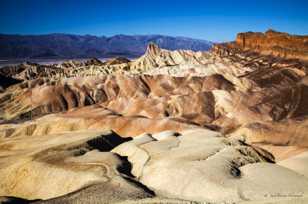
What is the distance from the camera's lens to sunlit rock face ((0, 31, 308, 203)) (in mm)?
28969

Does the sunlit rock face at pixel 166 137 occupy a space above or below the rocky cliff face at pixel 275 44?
below

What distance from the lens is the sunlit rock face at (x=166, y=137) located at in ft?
95.0

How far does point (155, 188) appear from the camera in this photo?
30.2m

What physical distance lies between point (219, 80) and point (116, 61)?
80.6 metres

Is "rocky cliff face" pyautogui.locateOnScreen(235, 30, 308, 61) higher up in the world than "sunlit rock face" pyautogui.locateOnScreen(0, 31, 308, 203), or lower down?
higher up

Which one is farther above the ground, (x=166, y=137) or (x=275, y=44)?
(x=275, y=44)

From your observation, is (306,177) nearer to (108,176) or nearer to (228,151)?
(228,151)

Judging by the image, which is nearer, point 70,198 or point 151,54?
point 70,198

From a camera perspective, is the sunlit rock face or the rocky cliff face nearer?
the sunlit rock face

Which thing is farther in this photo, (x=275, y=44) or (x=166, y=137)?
(x=275, y=44)

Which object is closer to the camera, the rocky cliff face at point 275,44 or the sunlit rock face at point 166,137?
the sunlit rock face at point 166,137

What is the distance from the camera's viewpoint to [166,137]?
4694 cm

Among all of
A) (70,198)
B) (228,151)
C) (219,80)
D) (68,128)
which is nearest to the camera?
(70,198)

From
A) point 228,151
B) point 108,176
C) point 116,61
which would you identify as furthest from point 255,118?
point 116,61
